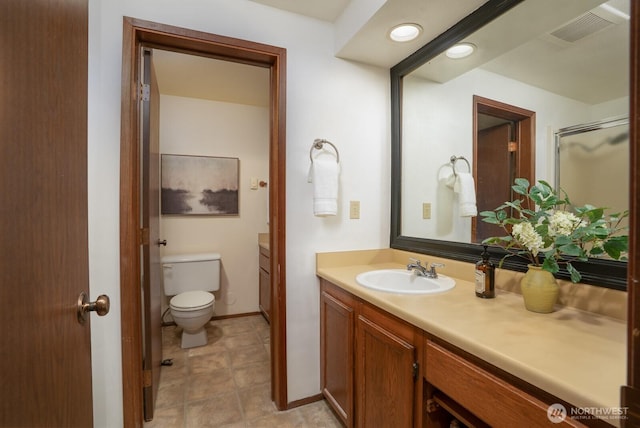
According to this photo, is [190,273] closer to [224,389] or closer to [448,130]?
[224,389]

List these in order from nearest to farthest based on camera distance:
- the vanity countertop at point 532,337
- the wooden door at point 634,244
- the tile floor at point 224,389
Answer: the wooden door at point 634,244 < the vanity countertop at point 532,337 < the tile floor at point 224,389

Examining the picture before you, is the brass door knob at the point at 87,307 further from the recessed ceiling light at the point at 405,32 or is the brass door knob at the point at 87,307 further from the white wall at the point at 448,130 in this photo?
the recessed ceiling light at the point at 405,32

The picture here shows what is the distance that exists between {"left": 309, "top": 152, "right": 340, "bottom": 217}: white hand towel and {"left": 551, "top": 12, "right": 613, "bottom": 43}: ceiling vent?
1.12 m

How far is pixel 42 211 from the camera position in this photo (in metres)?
0.58

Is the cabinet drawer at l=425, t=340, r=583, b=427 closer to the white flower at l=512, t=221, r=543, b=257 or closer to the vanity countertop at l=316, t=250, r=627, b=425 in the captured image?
the vanity countertop at l=316, t=250, r=627, b=425

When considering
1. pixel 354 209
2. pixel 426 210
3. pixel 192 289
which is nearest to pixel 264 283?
pixel 192 289

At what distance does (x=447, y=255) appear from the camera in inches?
62.5

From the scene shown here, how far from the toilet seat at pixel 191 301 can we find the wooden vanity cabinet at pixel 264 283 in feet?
1.82

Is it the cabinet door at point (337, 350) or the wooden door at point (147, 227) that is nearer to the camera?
the cabinet door at point (337, 350)

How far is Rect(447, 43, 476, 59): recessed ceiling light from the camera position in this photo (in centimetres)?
149

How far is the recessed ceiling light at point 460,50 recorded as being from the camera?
149 centimetres

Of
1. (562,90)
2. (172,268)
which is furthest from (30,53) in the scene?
(172,268)

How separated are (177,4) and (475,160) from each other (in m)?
1.73

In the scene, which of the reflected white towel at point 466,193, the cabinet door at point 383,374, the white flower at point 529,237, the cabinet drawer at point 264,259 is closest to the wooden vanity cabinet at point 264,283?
the cabinet drawer at point 264,259
